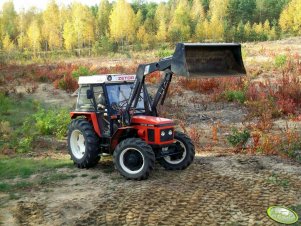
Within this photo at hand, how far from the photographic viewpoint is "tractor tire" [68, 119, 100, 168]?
7246mm

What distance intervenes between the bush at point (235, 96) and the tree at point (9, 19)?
203 ft

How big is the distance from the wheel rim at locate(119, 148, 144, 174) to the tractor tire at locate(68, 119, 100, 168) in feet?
2.82

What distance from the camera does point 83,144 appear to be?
311 inches

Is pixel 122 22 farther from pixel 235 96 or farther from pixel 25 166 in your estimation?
pixel 25 166

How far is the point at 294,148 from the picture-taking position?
8.16 m

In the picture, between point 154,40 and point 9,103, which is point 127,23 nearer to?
point 154,40

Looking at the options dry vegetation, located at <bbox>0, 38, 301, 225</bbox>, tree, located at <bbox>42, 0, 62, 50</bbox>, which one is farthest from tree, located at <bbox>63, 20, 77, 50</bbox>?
dry vegetation, located at <bbox>0, 38, 301, 225</bbox>

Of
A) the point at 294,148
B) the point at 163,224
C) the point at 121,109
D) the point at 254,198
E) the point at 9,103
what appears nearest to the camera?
the point at 163,224

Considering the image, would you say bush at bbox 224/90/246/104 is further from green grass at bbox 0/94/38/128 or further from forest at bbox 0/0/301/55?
forest at bbox 0/0/301/55

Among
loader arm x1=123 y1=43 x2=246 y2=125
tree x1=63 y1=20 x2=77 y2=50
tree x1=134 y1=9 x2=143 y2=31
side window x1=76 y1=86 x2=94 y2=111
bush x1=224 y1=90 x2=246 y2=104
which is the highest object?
tree x1=134 y1=9 x2=143 y2=31

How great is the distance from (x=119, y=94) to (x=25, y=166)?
252 cm

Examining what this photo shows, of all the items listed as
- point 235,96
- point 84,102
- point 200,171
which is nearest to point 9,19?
point 235,96

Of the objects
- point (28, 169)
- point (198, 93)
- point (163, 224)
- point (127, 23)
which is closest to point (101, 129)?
point (28, 169)

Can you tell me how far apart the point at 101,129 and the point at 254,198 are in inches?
127
